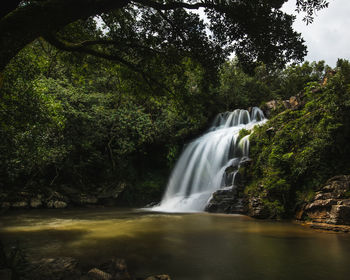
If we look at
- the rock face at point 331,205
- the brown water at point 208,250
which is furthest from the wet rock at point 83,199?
the rock face at point 331,205

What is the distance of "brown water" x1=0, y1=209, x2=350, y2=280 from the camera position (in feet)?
10.8

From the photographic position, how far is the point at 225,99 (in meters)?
22.4

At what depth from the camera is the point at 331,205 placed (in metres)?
6.72

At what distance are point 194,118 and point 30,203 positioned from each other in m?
10.9

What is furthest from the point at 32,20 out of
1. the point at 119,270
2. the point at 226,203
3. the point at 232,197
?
the point at 232,197

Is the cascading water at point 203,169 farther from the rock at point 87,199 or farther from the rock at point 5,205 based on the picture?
the rock at point 5,205

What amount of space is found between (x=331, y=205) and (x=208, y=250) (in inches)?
178

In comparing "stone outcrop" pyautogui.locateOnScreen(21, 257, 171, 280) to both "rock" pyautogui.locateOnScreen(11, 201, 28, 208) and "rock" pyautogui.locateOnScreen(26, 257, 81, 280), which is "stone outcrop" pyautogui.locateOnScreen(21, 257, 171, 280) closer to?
"rock" pyautogui.locateOnScreen(26, 257, 81, 280)

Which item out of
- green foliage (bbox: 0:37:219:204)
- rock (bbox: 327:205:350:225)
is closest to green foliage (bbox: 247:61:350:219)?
rock (bbox: 327:205:350:225)

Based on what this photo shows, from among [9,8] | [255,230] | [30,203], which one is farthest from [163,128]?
[9,8]

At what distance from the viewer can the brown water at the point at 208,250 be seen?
10.8 ft

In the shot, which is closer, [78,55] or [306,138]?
[78,55]

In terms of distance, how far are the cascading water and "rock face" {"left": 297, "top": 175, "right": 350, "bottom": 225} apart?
436 cm

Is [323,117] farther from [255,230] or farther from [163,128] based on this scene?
[163,128]
